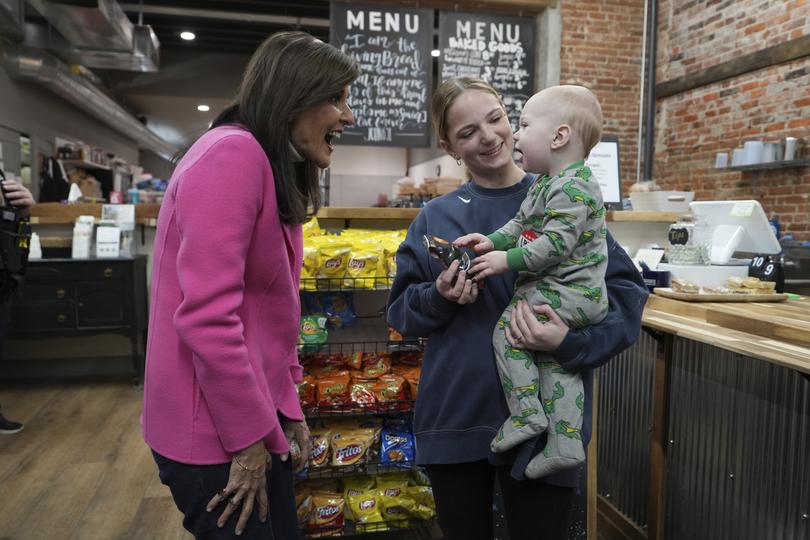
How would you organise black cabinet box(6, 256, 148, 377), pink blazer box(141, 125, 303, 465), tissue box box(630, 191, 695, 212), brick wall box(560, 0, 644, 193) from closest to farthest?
pink blazer box(141, 125, 303, 465) < tissue box box(630, 191, 695, 212) < black cabinet box(6, 256, 148, 377) < brick wall box(560, 0, 644, 193)

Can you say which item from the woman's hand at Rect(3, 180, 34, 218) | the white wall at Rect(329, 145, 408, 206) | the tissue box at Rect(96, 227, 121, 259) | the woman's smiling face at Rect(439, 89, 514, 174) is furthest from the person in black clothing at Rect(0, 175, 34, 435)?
the white wall at Rect(329, 145, 408, 206)

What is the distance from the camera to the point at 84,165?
31.2 ft

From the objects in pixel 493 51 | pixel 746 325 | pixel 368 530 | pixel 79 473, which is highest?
pixel 493 51

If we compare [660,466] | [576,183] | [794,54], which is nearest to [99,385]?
[660,466]

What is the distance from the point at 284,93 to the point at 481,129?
48 centimetres

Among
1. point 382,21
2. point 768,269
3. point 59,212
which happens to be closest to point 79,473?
point 59,212

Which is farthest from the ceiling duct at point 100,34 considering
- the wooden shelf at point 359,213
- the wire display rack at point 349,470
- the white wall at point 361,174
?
the white wall at point 361,174

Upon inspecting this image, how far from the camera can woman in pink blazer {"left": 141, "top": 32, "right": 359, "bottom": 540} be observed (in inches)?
37.2

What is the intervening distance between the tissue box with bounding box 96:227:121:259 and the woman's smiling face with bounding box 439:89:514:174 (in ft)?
12.7

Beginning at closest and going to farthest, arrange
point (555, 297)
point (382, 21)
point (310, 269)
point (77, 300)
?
point (555, 297) → point (310, 269) → point (77, 300) → point (382, 21)

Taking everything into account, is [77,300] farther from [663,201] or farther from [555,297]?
[555,297]

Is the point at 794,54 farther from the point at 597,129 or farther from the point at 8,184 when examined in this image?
the point at 8,184

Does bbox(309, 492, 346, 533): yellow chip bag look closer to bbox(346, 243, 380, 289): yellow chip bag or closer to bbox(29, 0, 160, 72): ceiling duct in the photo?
bbox(346, 243, 380, 289): yellow chip bag

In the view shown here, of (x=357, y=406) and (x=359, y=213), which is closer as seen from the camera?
(x=357, y=406)
